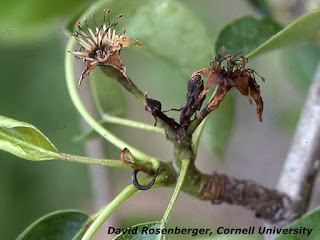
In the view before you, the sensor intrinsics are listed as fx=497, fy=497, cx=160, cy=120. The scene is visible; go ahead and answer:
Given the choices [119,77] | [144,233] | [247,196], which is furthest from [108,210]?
[247,196]

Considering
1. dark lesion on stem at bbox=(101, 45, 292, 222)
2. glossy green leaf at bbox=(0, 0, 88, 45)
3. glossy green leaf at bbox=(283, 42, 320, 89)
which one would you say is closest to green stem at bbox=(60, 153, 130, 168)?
dark lesion on stem at bbox=(101, 45, 292, 222)

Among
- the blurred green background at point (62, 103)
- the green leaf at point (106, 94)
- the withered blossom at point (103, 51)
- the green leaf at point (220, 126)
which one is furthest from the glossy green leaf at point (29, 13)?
the withered blossom at point (103, 51)

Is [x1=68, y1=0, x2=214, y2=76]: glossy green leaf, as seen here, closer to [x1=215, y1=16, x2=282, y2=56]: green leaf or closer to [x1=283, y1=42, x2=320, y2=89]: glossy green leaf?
[x1=215, y1=16, x2=282, y2=56]: green leaf

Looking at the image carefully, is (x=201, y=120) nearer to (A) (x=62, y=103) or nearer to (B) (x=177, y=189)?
(B) (x=177, y=189)

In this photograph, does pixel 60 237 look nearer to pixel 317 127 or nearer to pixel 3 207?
pixel 317 127

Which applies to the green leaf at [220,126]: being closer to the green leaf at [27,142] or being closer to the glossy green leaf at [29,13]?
the green leaf at [27,142]

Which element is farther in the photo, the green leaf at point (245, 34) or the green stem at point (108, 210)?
the green leaf at point (245, 34)
